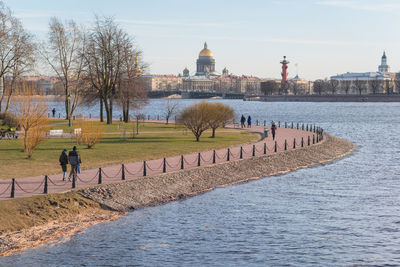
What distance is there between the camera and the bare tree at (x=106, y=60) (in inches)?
2594

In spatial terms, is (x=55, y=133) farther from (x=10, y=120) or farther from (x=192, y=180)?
(x=192, y=180)

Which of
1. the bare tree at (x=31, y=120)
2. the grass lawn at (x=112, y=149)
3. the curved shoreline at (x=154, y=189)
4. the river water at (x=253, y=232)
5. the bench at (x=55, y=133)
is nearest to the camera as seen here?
the river water at (x=253, y=232)

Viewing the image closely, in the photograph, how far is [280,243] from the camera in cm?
2097

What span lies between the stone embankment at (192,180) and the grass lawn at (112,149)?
14.9 ft

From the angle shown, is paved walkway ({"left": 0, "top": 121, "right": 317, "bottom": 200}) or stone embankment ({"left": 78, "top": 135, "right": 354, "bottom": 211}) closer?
paved walkway ({"left": 0, "top": 121, "right": 317, "bottom": 200})

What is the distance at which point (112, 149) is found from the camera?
3903 cm

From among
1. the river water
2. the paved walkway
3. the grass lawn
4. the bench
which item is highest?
the bench

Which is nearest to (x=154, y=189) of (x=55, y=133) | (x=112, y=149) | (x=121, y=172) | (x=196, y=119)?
(x=121, y=172)

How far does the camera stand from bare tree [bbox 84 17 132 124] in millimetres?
65875

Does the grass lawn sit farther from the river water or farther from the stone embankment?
the river water

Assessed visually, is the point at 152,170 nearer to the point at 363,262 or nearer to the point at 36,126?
the point at 36,126

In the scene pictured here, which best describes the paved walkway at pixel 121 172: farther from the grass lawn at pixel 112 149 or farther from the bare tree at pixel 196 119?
the bare tree at pixel 196 119

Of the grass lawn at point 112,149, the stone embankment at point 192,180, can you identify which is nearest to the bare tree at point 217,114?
the grass lawn at point 112,149

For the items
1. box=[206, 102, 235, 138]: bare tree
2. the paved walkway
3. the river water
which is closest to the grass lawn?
box=[206, 102, 235, 138]: bare tree
